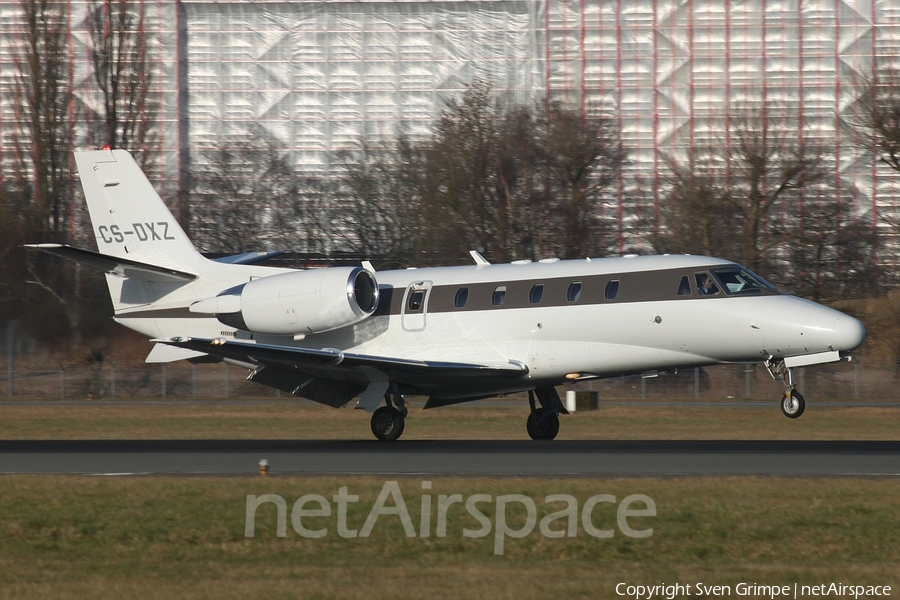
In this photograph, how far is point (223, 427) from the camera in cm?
3195

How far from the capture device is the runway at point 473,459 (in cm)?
1720

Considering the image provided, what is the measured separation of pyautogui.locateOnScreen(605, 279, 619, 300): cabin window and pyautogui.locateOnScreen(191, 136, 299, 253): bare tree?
38454 mm

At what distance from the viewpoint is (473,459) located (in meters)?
19.0

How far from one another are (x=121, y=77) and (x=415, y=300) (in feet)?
123

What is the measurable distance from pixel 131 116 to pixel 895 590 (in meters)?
52.6

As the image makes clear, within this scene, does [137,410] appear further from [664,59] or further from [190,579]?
[664,59]

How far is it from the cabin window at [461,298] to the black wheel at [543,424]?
2.99 metres

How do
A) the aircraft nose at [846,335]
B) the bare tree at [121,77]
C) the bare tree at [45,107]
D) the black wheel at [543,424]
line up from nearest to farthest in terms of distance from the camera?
the aircraft nose at [846,335] < the black wheel at [543,424] < the bare tree at [45,107] < the bare tree at [121,77]

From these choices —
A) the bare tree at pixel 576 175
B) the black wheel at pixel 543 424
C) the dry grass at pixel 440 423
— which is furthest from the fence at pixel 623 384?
the black wheel at pixel 543 424

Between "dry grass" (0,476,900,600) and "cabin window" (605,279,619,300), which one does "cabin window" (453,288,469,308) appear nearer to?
"cabin window" (605,279,619,300)

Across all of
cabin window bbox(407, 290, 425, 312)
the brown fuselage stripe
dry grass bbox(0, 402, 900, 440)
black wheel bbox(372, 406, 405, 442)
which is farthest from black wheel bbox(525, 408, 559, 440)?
cabin window bbox(407, 290, 425, 312)

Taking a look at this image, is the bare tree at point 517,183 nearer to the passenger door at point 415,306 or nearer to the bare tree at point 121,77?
the bare tree at point 121,77

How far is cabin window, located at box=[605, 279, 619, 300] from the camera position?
23.0m

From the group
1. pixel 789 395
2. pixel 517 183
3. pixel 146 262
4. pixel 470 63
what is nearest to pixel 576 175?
pixel 517 183
